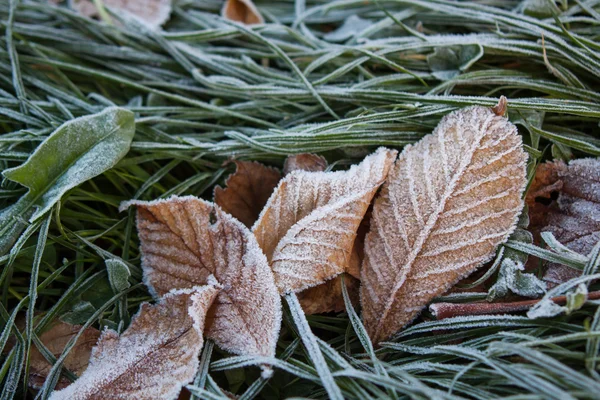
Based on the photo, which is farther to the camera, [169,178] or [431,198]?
[169,178]

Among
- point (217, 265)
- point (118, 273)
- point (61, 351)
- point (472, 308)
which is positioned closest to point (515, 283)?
point (472, 308)

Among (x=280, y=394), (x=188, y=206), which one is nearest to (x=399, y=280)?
(x=280, y=394)

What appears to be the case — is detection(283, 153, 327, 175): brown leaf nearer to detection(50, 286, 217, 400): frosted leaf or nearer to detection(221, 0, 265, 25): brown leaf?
detection(50, 286, 217, 400): frosted leaf

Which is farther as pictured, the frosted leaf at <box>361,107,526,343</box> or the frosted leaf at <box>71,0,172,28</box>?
the frosted leaf at <box>71,0,172,28</box>

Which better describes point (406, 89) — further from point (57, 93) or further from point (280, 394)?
point (57, 93)

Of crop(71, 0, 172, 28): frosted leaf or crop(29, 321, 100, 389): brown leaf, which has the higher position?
crop(71, 0, 172, 28): frosted leaf

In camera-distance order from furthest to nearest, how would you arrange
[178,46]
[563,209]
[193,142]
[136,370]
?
[178,46]
[193,142]
[563,209]
[136,370]

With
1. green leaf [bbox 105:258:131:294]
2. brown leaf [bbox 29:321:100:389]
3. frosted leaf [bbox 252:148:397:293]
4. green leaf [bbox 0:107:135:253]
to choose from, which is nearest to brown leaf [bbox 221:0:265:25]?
green leaf [bbox 0:107:135:253]
